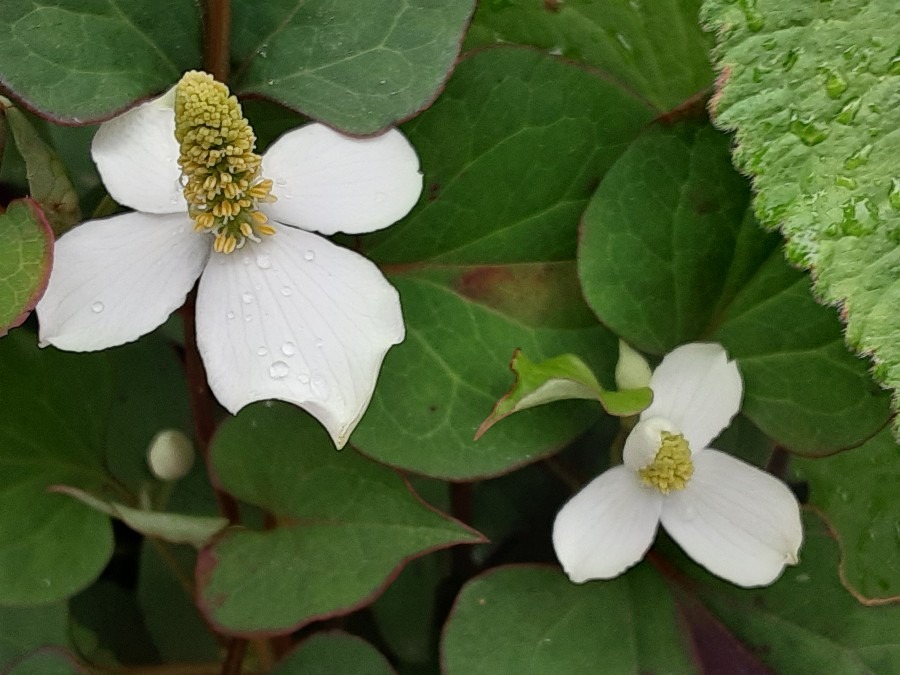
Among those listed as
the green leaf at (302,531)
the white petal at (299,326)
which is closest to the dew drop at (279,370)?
the white petal at (299,326)

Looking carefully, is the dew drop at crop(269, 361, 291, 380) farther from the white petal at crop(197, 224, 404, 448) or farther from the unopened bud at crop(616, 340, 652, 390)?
the unopened bud at crop(616, 340, 652, 390)

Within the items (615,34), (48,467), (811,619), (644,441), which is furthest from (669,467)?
(48,467)

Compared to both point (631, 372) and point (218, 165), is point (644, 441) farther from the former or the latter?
point (218, 165)

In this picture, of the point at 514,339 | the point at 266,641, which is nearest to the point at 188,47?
the point at 514,339

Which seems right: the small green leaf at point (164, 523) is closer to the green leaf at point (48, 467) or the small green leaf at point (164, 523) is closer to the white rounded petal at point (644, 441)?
the green leaf at point (48, 467)

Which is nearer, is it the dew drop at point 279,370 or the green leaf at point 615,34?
the dew drop at point 279,370

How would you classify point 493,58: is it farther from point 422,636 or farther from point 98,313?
point 422,636
